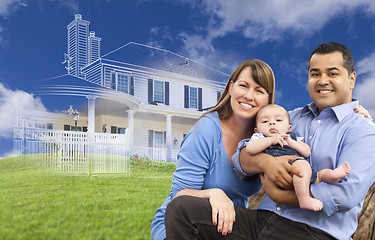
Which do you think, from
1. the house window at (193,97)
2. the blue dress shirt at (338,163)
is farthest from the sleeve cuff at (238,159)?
the house window at (193,97)

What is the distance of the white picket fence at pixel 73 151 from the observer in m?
9.71

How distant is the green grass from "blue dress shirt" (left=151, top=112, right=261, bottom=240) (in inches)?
168

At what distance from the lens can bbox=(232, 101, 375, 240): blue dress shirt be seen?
1.77m

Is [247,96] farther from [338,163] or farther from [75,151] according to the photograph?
[75,151]

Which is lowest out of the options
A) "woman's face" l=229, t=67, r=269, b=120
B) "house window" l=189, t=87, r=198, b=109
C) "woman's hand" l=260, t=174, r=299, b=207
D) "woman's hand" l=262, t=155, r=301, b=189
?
"woman's hand" l=260, t=174, r=299, b=207

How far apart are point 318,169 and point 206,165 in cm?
62

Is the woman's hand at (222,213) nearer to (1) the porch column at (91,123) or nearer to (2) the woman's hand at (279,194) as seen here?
(2) the woman's hand at (279,194)

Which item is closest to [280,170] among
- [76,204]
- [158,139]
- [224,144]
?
[224,144]

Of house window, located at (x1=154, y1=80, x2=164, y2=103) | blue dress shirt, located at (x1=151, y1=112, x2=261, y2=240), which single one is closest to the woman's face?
blue dress shirt, located at (x1=151, y1=112, x2=261, y2=240)

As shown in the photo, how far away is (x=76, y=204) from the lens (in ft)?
25.7

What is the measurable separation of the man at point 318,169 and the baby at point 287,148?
48mm

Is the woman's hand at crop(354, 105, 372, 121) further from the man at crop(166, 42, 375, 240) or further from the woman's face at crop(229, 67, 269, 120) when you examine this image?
the woman's face at crop(229, 67, 269, 120)

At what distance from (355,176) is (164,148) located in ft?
37.2

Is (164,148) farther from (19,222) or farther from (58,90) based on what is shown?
(19,222)
